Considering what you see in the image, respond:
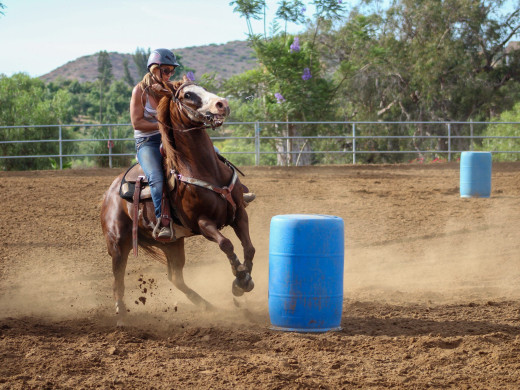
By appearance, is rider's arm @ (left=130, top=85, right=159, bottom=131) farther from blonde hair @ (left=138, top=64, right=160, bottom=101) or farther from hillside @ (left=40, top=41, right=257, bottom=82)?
hillside @ (left=40, top=41, right=257, bottom=82)

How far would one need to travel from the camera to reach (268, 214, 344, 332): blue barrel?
18.0 feet

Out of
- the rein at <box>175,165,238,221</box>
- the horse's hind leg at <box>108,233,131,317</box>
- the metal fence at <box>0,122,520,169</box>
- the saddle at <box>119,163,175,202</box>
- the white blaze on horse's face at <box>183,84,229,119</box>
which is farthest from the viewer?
the metal fence at <box>0,122,520,169</box>

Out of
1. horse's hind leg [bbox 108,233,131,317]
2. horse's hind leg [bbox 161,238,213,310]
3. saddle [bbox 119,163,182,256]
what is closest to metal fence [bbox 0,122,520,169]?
horse's hind leg [bbox 161,238,213,310]

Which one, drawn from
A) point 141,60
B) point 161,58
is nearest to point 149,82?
point 161,58

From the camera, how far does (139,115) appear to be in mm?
6512

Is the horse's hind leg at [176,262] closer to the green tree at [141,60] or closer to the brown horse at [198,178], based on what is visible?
the brown horse at [198,178]

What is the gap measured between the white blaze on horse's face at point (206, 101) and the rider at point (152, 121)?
630 millimetres

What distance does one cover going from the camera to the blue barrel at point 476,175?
13430 mm

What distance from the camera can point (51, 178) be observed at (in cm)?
1616

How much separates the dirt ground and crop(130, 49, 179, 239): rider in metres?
1.23

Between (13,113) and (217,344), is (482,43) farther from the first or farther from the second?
(217,344)

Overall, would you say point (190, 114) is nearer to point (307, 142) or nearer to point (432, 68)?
point (307, 142)

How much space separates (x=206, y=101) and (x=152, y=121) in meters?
1.32

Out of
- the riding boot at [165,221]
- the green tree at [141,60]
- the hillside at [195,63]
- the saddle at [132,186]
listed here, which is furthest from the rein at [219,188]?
the hillside at [195,63]
